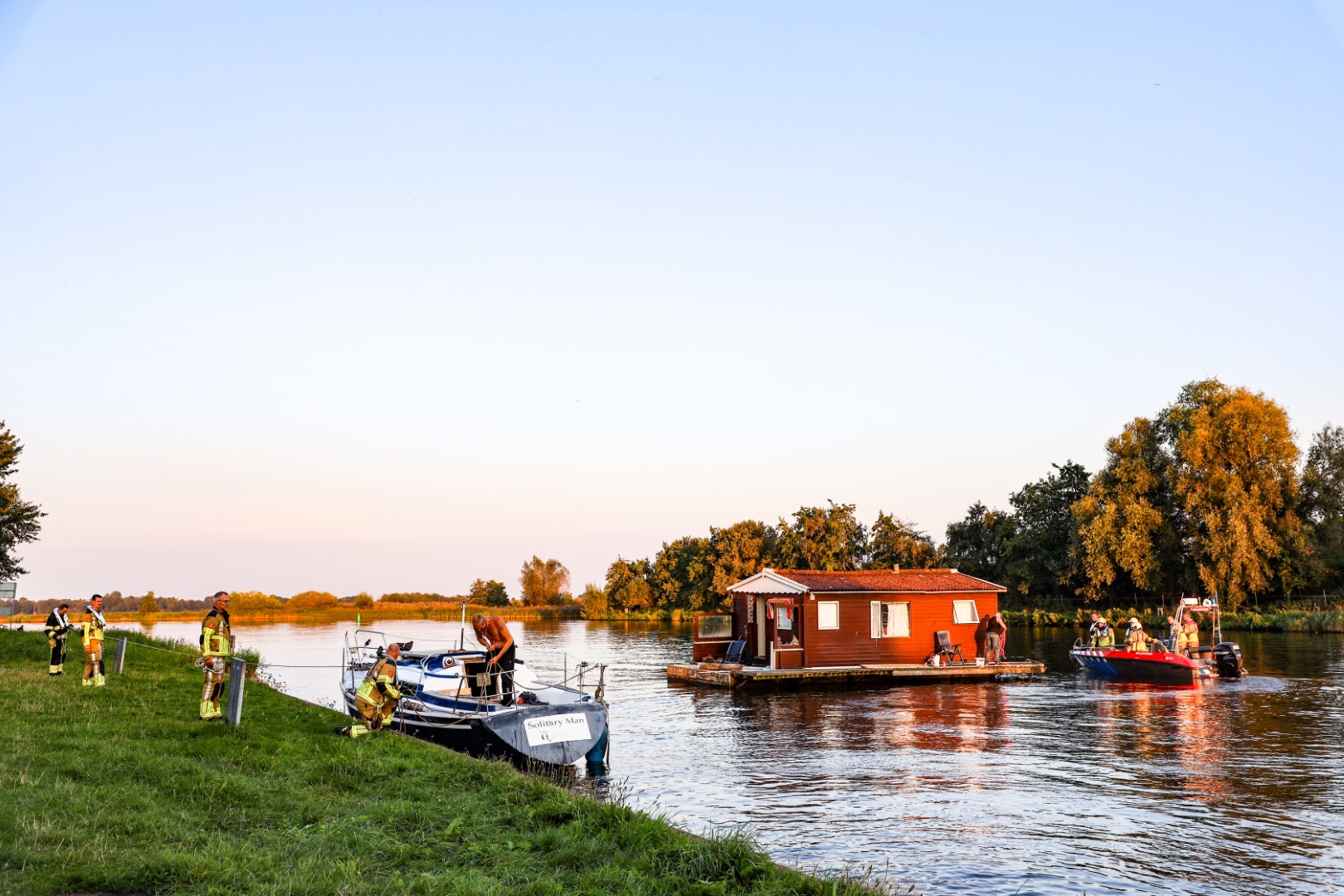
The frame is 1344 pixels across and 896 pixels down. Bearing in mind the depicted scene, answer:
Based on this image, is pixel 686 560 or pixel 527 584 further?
pixel 527 584

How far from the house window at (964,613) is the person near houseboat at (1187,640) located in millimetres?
7686

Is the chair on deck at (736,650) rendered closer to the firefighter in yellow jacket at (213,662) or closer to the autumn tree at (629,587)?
the firefighter in yellow jacket at (213,662)

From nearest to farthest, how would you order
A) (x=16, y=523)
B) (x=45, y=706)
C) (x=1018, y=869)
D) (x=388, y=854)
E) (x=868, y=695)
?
(x=388, y=854), (x=1018, y=869), (x=45, y=706), (x=868, y=695), (x=16, y=523)

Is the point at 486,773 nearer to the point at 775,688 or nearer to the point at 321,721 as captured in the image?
the point at 321,721

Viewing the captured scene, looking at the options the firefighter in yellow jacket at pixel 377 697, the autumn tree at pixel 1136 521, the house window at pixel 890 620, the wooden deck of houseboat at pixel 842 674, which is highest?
the autumn tree at pixel 1136 521

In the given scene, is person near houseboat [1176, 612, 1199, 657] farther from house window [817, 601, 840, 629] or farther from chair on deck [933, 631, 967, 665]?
house window [817, 601, 840, 629]

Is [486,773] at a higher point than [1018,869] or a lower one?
higher

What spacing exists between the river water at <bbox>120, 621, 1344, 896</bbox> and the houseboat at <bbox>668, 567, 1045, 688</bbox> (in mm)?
2025

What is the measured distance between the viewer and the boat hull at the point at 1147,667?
122 ft

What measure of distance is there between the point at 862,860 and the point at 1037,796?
6.23 meters

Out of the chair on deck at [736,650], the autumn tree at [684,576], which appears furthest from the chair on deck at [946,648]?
the autumn tree at [684,576]

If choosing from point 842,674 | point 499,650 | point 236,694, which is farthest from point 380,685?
point 842,674

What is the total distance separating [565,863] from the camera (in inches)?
409

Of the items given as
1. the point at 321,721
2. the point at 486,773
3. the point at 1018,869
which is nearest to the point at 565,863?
the point at 486,773
